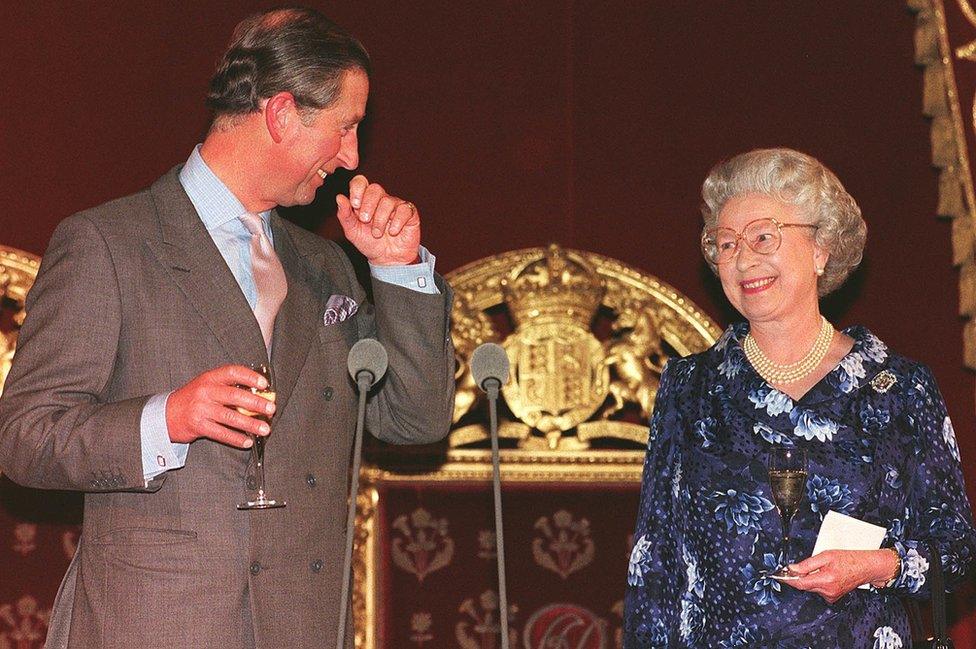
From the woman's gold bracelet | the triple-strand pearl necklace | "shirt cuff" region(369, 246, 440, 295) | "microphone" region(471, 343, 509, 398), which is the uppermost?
"shirt cuff" region(369, 246, 440, 295)

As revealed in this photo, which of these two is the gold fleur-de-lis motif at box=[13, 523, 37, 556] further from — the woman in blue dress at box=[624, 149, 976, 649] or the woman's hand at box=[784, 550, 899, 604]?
the woman's hand at box=[784, 550, 899, 604]

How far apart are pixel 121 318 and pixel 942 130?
8.54 feet

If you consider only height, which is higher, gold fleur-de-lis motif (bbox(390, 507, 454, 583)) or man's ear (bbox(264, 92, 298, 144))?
man's ear (bbox(264, 92, 298, 144))

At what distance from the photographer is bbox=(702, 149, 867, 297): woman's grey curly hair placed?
2.87m

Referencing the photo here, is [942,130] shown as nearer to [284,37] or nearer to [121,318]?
[284,37]

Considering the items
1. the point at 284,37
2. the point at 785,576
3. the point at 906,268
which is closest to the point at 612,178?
the point at 906,268

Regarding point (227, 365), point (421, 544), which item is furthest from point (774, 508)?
point (421, 544)

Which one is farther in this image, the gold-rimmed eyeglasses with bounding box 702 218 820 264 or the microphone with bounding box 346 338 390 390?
the gold-rimmed eyeglasses with bounding box 702 218 820 264

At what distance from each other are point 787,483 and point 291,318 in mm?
939

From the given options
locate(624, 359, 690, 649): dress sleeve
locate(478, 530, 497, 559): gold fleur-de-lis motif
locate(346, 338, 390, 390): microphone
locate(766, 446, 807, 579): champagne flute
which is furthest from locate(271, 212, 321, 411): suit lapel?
locate(478, 530, 497, 559): gold fleur-de-lis motif

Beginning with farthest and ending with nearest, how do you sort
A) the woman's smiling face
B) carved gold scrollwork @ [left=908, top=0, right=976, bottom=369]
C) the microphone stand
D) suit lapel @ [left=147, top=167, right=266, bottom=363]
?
carved gold scrollwork @ [left=908, top=0, right=976, bottom=369] < the woman's smiling face < suit lapel @ [left=147, top=167, right=266, bottom=363] < the microphone stand

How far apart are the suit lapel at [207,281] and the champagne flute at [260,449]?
107 mm

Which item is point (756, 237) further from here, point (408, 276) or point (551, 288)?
point (551, 288)

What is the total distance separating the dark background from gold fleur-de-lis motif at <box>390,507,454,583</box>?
2.33ft
